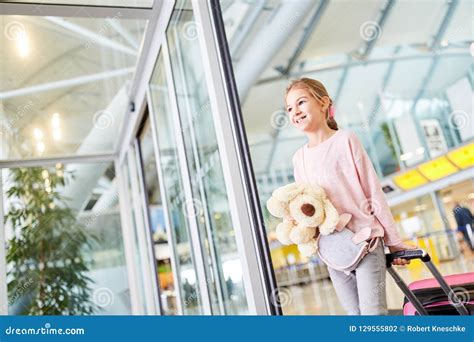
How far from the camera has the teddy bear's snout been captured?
179 cm

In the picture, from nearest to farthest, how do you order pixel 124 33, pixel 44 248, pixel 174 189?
1. pixel 174 189
2. pixel 124 33
3. pixel 44 248

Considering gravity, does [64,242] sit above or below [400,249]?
above

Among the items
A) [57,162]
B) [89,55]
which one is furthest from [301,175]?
[57,162]

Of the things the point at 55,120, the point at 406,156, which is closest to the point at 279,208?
the point at 406,156

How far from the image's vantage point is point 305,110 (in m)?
1.85

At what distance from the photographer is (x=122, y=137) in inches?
247

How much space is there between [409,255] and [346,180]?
14.0 inches

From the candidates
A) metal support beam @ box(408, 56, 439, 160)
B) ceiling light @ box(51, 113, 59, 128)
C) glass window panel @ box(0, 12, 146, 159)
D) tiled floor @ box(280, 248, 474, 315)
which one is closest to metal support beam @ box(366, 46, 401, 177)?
metal support beam @ box(408, 56, 439, 160)

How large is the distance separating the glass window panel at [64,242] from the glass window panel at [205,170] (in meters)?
3.65

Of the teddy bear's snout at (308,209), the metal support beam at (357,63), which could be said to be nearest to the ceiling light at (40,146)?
A: the metal support beam at (357,63)

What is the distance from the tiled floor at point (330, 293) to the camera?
136 centimetres

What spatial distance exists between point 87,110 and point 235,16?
3691 millimetres

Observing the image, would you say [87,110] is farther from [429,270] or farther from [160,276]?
[429,270]

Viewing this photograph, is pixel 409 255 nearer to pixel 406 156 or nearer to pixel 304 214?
pixel 406 156
